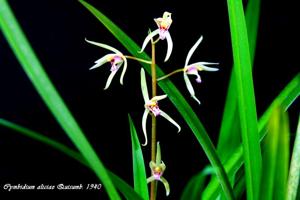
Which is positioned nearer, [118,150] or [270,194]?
[270,194]

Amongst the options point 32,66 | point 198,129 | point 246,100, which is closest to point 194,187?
point 198,129

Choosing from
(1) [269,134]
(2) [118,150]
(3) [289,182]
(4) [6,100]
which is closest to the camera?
(1) [269,134]

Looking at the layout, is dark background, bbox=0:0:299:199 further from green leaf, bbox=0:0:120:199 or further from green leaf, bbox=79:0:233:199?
green leaf, bbox=0:0:120:199

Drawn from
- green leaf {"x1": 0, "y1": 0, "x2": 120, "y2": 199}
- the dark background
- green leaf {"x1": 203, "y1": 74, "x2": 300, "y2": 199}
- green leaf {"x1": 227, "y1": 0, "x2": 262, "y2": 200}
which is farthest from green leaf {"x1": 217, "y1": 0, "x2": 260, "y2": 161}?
green leaf {"x1": 0, "y1": 0, "x2": 120, "y2": 199}

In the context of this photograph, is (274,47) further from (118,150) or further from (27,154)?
(27,154)

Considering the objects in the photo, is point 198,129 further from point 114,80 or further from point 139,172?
point 114,80

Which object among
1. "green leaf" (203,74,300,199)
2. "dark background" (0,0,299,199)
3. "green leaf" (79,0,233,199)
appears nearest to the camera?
"green leaf" (79,0,233,199)

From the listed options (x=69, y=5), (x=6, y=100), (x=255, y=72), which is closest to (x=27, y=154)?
(x=6, y=100)

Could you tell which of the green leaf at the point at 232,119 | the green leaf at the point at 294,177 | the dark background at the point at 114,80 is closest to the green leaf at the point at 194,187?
the green leaf at the point at 294,177
